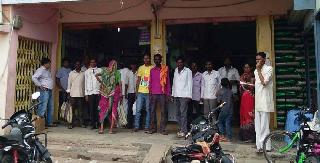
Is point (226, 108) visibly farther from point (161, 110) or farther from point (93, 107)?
point (93, 107)

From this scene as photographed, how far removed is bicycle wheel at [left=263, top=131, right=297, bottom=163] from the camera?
22.4 feet

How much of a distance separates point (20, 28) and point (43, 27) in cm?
106

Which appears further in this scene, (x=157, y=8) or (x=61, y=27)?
(x=61, y=27)

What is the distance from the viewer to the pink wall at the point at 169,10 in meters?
9.29

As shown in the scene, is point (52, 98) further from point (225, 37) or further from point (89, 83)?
point (225, 37)

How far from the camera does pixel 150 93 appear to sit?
901 centimetres

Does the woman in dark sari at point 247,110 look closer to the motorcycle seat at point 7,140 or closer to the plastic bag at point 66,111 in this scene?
the plastic bag at point 66,111

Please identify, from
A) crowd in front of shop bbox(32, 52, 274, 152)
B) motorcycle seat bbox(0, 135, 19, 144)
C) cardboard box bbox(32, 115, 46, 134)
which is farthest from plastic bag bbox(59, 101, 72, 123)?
motorcycle seat bbox(0, 135, 19, 144)

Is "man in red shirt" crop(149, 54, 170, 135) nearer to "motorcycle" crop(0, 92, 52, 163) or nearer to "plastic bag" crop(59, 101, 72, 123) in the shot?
"plastic bag" crop(59, 101, 72, 123)

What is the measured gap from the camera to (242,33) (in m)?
10.8

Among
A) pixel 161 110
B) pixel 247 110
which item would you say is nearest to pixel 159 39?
pixel 161 110

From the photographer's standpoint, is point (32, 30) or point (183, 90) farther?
point (32, 30)

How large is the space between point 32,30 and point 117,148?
394 cm

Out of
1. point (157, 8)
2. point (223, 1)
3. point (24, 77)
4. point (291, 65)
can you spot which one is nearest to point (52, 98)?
point (24, 77)
